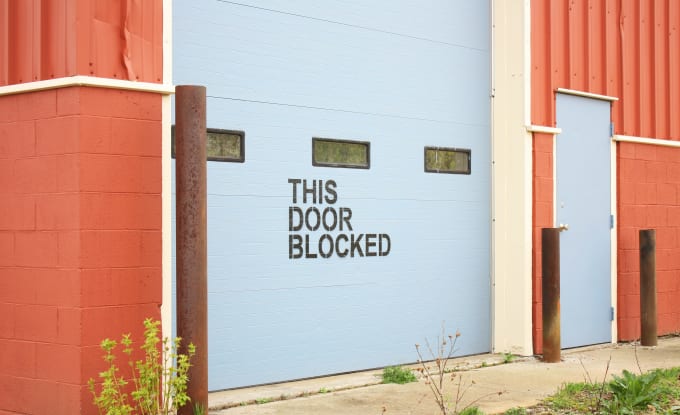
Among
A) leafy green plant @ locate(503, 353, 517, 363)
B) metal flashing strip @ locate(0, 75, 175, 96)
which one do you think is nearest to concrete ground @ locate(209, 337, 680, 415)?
leafy green plant @ locate(503, 353, 517, 363)

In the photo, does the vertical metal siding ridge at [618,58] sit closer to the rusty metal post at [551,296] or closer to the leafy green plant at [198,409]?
the rusty metal post at [551,296]

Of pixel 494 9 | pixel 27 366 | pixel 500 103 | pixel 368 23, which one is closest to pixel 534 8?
pixel 494 9

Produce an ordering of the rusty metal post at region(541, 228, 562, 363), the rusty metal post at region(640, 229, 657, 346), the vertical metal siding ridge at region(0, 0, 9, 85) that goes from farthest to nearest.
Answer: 1. the rusty metal post at region(640, 229, 657, 346)
2. the rusty metal post at region(541, 228, 562, 363)
3. the vertical metal siding ridge at region(0, 0, 9, 85)

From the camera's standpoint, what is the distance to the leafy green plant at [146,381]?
20.3 ft

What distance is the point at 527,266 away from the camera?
9.93 m

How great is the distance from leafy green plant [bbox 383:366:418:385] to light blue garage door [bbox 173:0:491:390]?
1.51 ft

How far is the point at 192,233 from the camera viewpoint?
6.40 metres

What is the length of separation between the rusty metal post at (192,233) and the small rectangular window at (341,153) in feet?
7.21

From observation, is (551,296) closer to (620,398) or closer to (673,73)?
(620,398)

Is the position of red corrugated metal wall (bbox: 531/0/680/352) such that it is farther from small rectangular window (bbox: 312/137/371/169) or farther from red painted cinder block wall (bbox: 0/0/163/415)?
red painted cinder block wall (bbox: 0/0/163/415)

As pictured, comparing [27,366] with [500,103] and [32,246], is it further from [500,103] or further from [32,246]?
[500,103]

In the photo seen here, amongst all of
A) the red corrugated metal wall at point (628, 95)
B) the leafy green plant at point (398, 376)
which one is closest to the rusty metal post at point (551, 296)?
the red corrugated metal wall at point (628, 95)

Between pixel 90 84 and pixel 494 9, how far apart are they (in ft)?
17.0

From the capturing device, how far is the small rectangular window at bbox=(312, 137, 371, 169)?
8531mm
